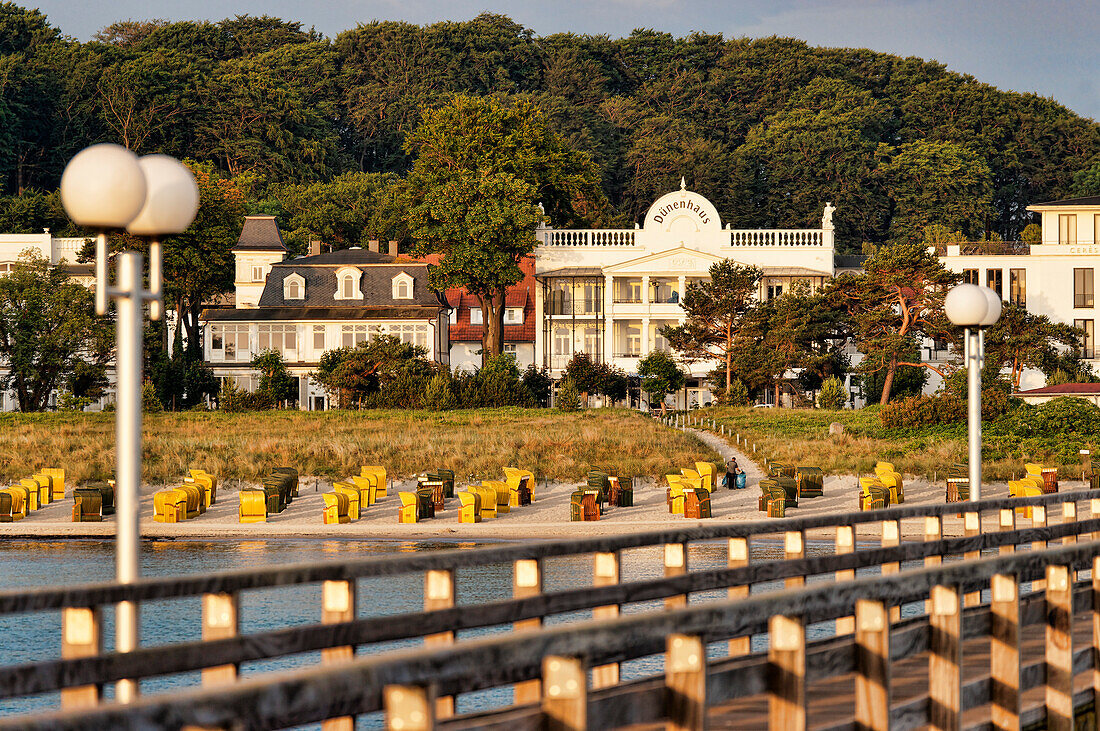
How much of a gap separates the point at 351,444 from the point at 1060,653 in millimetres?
39646

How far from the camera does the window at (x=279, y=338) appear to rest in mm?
80062

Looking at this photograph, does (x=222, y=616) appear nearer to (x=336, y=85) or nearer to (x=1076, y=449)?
(x=1076, y=449)

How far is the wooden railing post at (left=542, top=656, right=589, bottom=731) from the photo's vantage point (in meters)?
5.30

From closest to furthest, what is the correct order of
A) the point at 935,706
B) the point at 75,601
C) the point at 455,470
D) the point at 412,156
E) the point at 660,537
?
the point at 75,601 < the point at 935,706 < the point at 660,537 < the point at 455,470 < the point at 412,156

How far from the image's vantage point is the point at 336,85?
150750 mm

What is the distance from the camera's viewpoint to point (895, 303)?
224 ft

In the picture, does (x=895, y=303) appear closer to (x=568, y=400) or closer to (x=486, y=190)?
(x=568, y=400)

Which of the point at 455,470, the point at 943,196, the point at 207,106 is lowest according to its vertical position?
the point at 455,470

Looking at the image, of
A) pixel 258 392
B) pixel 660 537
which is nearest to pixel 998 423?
pixel 258 392

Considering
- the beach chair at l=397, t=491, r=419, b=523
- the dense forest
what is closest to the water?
the beach chair at l=397, t=491, r=419, b=523

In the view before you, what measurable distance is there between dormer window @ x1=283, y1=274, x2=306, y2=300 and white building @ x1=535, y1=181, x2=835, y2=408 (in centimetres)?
1419

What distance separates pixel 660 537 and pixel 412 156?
13528 cm

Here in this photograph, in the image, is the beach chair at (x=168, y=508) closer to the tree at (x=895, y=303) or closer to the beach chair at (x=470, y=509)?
the beach chair at (x=470, y=509)

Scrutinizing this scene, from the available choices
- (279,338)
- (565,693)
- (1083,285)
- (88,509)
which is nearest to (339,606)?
(565,693)
